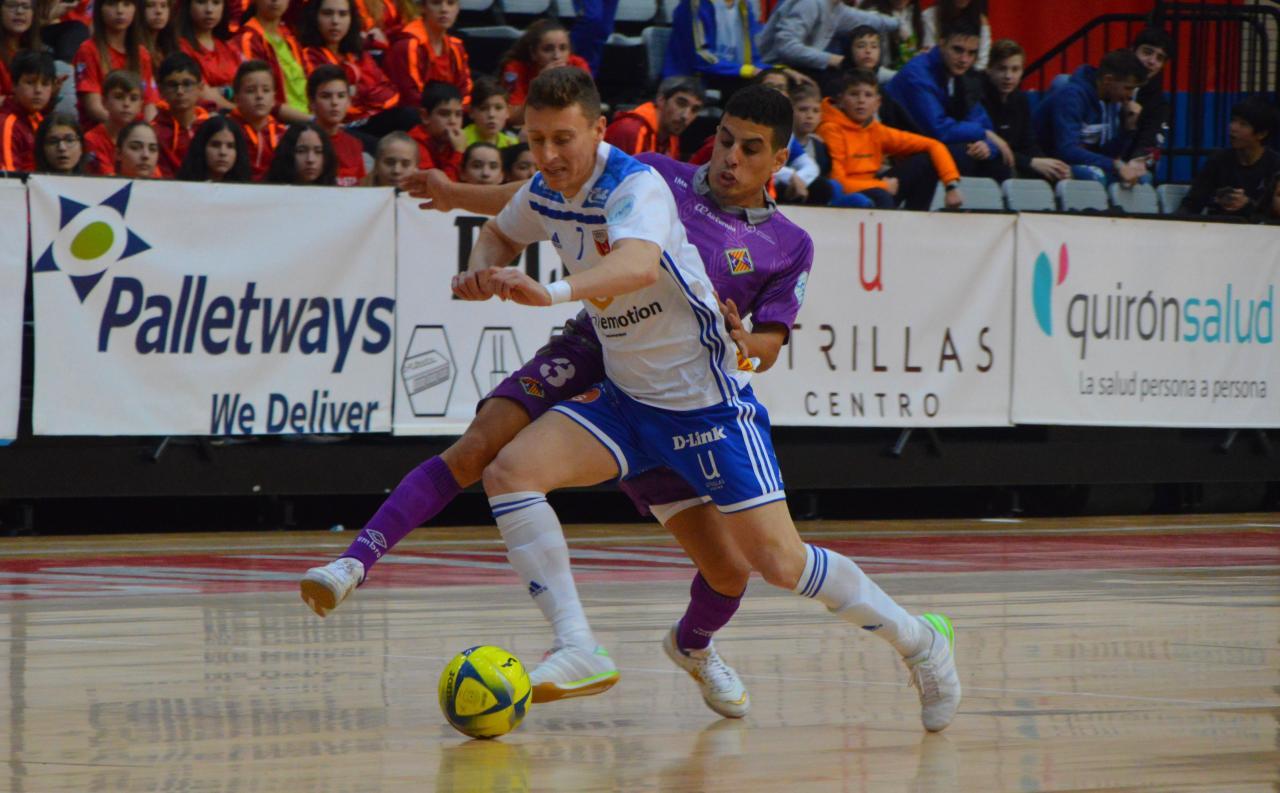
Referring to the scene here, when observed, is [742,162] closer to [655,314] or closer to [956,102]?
[655,314]

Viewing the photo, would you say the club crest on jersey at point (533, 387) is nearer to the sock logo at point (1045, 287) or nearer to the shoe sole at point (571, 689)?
the shoe sole at point (571, 689)

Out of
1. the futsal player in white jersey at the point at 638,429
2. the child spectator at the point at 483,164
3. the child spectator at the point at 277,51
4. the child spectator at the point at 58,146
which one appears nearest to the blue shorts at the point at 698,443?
the futsal player in white jersey at the point at 638,429

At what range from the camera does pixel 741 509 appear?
17.7 ft

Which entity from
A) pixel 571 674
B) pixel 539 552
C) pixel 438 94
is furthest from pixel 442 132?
pixel 571 674

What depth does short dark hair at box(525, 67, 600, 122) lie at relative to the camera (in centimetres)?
521

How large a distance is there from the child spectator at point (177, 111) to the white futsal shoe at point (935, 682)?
7402mm

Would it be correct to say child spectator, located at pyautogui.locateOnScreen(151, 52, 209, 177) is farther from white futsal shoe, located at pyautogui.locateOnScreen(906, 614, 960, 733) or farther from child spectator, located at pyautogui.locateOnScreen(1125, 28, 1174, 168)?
child spectator, located at pyautogui.locateOnScreen(1125, 28, 1174, 168)

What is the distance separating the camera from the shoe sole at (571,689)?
202 inches

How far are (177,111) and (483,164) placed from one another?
72.9 inches

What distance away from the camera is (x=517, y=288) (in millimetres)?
4629

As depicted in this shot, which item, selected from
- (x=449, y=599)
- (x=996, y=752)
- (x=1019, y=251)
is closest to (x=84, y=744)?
(x=996, y=752)

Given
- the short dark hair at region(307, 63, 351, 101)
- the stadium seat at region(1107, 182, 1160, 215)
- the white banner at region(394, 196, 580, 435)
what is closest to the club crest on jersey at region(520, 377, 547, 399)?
the white banner at region(394, 196, 580, 435)

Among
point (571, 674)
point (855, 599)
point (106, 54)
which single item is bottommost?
point (571, 674)

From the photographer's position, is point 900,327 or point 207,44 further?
point 900,327
